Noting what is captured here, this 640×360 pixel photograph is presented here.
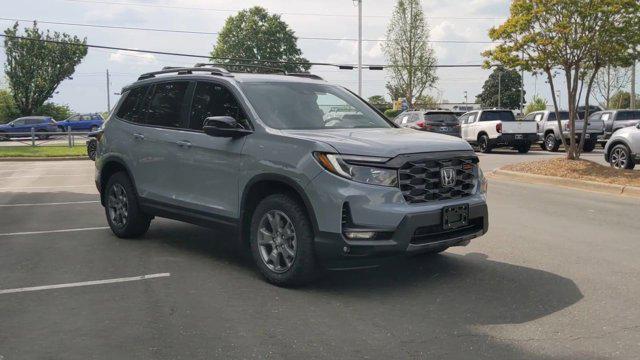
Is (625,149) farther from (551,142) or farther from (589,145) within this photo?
(551,142)

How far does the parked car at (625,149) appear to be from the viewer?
14352 millimetres

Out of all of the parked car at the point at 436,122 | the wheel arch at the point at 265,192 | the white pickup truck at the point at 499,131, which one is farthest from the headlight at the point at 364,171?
the white pickup truck at the point at 499,131

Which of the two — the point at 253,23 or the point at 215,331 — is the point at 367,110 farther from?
the point at 253,23

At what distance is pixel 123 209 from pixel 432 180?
4.04 metres

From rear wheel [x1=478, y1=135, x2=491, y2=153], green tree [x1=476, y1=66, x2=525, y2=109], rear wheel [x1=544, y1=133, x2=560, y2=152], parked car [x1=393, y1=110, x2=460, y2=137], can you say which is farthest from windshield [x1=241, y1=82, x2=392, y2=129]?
green tree [x1=476, y1=66, x2=525, y2=109]

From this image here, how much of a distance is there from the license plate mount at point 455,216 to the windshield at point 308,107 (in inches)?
54.2

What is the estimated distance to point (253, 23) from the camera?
79.6 metres

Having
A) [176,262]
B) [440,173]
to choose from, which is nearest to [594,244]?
[440,173]

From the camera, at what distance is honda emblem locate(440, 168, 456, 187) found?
A: 5055 millimetres

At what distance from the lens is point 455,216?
5.04 m

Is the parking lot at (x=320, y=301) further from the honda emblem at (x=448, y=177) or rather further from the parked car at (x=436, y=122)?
the parked car at (x=436, y=122)

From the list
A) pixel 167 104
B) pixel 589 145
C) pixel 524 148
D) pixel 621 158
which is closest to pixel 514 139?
pixel 524 148

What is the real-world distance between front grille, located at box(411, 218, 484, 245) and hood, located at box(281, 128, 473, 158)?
0.63 metres

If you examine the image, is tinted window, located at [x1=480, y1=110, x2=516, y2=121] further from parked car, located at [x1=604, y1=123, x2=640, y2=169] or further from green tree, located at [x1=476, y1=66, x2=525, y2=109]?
green tree, located at [x1=476, y1=66, x2=525, y2=109]
